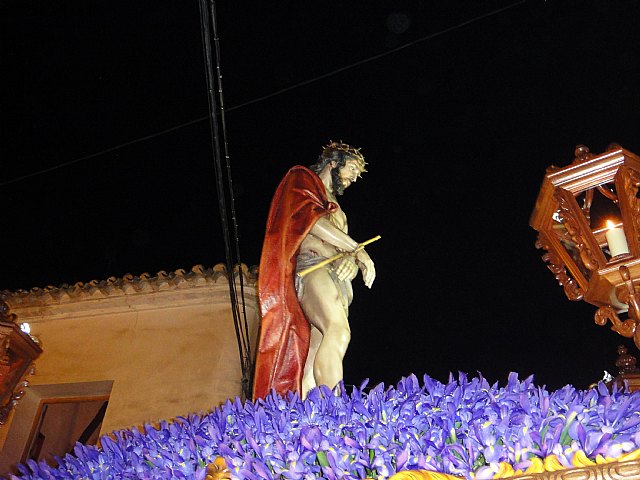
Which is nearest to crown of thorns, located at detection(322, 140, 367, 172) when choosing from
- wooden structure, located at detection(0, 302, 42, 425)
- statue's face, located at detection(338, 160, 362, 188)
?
statue's face, located at detection(338, 160, 362, 188)

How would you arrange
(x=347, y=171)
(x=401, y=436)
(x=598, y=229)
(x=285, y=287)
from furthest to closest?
(x=347, y=171)
(x=285, y=287)
(x=598, y=229)
(x=401, y=436)

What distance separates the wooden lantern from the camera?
2.65 metres

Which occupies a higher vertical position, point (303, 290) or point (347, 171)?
point (347, 171)

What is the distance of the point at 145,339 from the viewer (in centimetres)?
786

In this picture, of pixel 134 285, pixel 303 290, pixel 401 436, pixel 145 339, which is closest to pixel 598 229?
pixel 303 290

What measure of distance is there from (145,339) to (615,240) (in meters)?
6.08

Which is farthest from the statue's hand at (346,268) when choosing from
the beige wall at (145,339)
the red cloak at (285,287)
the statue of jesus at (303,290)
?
the beige wall at (145,339)

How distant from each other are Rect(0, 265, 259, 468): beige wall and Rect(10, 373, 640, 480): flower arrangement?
5.15 metres

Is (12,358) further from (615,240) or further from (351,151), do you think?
(615,240)

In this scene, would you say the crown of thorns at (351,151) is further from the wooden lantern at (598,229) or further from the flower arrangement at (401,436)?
the flower arrangement at (401,436)

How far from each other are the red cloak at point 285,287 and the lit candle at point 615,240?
4.99 ft

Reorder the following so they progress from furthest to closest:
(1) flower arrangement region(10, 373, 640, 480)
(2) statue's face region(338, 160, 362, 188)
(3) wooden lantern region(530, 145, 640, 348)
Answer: (2) statue's face region(338, 160, 362, 188) → (3) wooden lantern region(530, 145, 640, 348) → (1) flower arrangement region(10, 373, 640, 480)

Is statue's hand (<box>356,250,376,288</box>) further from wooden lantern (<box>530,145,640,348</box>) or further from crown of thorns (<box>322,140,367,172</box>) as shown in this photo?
wooden lantern (<box>530,145,640,348</box>)

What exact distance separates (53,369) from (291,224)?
17.5ft
